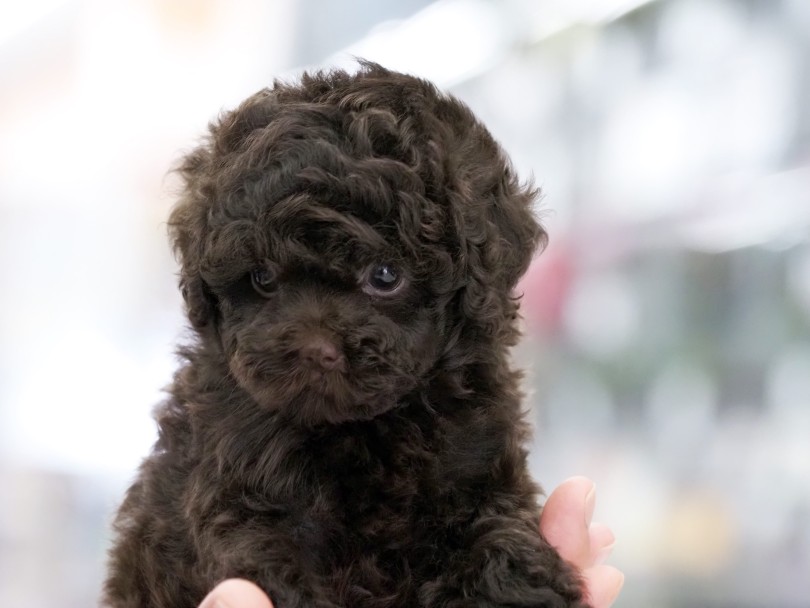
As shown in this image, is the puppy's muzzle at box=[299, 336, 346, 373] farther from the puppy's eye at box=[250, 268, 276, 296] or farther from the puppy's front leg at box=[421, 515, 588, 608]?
the puppy's front leg at box=[421, 515, 588, 608]

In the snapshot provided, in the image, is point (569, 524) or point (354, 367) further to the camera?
point (569, 524)

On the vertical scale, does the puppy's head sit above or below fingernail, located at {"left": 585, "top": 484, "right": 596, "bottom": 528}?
above

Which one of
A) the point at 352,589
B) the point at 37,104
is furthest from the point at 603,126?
the point at 37,104

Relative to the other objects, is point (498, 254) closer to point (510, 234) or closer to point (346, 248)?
point (510, 234)

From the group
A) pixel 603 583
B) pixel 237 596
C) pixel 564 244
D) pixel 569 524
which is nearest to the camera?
pixel 237 596

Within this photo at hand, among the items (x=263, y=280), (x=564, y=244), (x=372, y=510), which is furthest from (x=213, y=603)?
(x=564, y=244)

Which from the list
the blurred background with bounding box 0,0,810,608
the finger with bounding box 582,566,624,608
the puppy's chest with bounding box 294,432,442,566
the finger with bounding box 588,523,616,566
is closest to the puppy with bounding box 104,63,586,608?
the puppy's chest with bounding box 294,432,442,566

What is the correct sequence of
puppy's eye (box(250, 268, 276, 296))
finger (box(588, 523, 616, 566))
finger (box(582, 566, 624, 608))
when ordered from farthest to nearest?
finger (box(588, 523, 616, 566)) < finger (box(582, 566, 624, 608)) < puppy's eye (box(250, 268, 276, 296))

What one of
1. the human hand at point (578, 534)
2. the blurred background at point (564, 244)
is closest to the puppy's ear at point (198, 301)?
the human hand at point (578, 534)

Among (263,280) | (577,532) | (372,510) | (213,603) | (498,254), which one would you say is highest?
(498,254)
